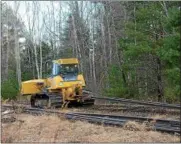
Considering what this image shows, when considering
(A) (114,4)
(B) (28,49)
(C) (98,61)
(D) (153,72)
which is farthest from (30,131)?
(B) (28,49)

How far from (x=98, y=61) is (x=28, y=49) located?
1252 centimetres

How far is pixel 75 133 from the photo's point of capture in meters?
11.8

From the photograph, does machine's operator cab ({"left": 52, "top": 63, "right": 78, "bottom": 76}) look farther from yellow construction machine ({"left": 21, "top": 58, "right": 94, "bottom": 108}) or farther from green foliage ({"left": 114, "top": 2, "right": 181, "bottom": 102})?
green foliage ({"left": 114, "top": 2, "right": 181, "bottom": 102})

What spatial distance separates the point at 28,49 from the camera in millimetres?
50969

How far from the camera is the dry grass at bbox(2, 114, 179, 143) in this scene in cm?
1030

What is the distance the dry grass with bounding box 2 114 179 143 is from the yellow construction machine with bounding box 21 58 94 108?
22.7ft

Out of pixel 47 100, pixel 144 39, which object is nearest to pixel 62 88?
pixel 47 100

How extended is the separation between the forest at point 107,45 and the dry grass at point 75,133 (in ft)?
4.79

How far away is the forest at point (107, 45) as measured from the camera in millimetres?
20489

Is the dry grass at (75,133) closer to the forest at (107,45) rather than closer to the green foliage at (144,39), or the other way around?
the forest at (107,45)

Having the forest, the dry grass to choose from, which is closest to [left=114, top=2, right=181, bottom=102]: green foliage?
the forest

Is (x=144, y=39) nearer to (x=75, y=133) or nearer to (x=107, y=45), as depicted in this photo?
(x=75, y=133)

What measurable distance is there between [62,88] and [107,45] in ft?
58.3

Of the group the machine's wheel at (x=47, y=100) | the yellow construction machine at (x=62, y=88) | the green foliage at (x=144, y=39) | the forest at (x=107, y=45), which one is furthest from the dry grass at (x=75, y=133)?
the green foliage at (x=144, y=39)
